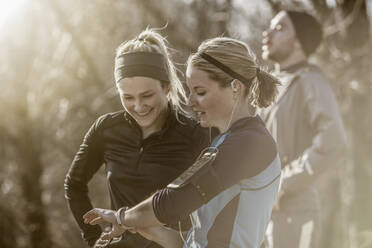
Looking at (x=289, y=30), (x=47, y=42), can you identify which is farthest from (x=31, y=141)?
(x=289, y=30)

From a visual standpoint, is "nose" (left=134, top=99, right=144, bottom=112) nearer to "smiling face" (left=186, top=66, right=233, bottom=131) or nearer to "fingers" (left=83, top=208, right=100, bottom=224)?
"smiling face" (left=186, top=66, right=233, bottom=131)

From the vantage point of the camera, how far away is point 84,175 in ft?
10.8

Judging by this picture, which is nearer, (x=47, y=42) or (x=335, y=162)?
(x=335, y=162)

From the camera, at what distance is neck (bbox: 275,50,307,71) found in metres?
4.30

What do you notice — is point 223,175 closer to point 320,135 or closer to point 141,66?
point 141,66

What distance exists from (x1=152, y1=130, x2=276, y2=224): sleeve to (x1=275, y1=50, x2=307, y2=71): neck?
7.33ft

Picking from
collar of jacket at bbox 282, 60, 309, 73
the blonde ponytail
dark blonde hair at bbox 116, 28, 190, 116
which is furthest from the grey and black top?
collar of jacket at bbox 282, 60, 309, 73

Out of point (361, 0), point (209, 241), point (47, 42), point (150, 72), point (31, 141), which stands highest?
point (47, 42)

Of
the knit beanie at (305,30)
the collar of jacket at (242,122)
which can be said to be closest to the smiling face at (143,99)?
the collar of jacket at (242,122)

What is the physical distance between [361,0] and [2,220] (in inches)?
475

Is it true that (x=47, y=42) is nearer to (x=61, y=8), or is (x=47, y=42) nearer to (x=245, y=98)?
(x=61, y=8)

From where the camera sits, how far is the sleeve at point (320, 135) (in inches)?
153

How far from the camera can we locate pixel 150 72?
299cm

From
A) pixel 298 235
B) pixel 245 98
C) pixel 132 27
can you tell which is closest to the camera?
pixel 245 98
